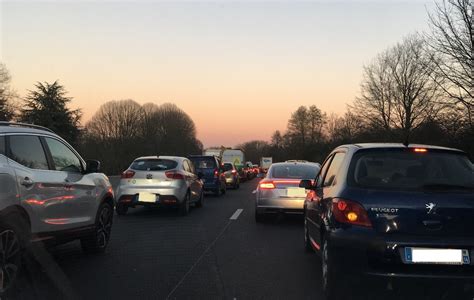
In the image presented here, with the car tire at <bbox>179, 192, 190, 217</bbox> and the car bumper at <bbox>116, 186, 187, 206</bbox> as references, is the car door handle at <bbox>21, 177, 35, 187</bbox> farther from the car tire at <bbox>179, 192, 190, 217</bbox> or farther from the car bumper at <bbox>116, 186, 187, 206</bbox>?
the car tire at <bbox>179, 192, 190, 217</bbox>

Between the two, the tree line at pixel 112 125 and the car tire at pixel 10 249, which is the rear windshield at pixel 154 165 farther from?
the tree line at pixel 112 125

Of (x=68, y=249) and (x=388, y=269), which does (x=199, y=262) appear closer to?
(x=68, y=249)

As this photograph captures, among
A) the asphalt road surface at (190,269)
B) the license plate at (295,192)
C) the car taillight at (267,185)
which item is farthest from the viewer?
the car taillight at (267,185)

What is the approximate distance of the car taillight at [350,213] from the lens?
4.56 meters

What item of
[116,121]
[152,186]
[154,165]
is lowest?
[152,186]

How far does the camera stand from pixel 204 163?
21.0 m

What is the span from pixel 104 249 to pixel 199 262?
5.56 feet

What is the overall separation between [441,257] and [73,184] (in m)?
4.61

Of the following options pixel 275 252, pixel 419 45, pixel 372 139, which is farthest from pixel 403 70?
pixel 275 252

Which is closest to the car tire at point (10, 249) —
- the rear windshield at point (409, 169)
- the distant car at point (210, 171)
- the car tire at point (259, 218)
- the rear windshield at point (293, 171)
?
the rear windshield at point (409, 169)

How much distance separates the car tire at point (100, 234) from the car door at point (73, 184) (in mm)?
217

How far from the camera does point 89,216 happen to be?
23.3ft

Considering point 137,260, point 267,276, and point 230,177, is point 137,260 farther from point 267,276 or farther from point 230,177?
point 230,177

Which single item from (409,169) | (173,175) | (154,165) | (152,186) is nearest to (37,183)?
(409,169)
